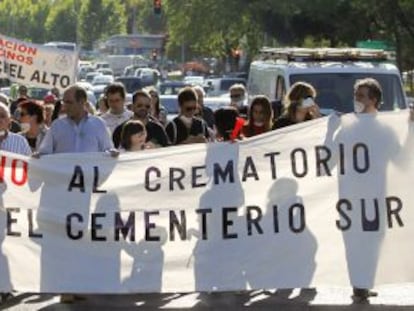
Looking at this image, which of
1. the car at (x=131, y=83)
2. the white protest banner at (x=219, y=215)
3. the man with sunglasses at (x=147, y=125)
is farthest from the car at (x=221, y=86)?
the white protest banner at (x=219, y=215)

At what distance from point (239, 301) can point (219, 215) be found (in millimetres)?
825

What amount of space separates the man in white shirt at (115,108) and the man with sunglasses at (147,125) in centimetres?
37

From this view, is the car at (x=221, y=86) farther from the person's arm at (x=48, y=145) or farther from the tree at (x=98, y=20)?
the tree at (x=98, y=20)

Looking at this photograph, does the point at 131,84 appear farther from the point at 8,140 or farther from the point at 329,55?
the point at 8,140

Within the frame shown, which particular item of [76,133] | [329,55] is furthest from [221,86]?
[76,133]

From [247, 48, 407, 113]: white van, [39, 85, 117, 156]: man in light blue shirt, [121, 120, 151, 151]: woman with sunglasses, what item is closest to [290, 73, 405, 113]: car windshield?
[247, 48, 407, 113]: white van

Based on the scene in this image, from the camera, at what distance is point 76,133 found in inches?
389

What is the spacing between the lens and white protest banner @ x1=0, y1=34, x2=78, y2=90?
18.8 metres

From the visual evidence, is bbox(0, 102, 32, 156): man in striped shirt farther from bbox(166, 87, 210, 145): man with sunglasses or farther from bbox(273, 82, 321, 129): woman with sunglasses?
bbox(273, 82, 321, 129): woman with sunglasses

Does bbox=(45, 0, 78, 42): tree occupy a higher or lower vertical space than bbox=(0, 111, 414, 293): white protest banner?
higher

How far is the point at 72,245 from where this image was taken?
9320mm

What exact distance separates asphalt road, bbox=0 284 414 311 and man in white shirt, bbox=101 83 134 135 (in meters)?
2.43

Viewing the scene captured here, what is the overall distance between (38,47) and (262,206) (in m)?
10.3

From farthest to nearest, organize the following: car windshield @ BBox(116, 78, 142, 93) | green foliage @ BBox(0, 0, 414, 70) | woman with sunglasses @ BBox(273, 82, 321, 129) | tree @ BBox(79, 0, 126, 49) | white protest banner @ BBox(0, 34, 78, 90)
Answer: tree @ BBox(79, 0, 126, 49) < green foliage @ BBox(0, 0, 414, 70) < car windshield @ BBox(116, 78, 142, 93) < white protest banner @ BBox(0, 34, 78, 90) < woman with sunglasses @ BBox(273, 82, 321, 129)
